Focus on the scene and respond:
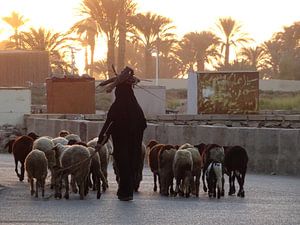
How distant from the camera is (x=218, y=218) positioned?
464 inches

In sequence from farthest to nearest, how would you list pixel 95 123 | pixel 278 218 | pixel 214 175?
pixel 95 123
pixel 214 175
pixel 278 218

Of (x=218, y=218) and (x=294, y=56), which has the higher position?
(x=294, y=56)

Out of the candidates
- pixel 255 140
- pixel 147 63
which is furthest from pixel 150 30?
pixel 255 140

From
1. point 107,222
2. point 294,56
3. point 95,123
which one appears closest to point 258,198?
point 107,222

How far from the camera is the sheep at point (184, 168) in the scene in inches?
584

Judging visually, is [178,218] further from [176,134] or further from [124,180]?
[176,134]

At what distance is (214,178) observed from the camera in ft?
49.3

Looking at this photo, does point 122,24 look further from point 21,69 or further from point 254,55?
point 254,55

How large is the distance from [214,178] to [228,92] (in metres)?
24.5

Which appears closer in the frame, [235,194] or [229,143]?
[235,194]

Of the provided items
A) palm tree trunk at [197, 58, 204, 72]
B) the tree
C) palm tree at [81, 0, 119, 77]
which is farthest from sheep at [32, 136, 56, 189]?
palm tree trunk at [197, 58, 204, 72]

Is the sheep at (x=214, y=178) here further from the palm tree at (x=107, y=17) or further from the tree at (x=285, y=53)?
the tree at (x=285, y=53)

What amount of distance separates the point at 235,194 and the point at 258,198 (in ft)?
2.35

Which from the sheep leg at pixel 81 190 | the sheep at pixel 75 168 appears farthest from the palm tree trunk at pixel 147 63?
the sheep leg at pixel 81 190
